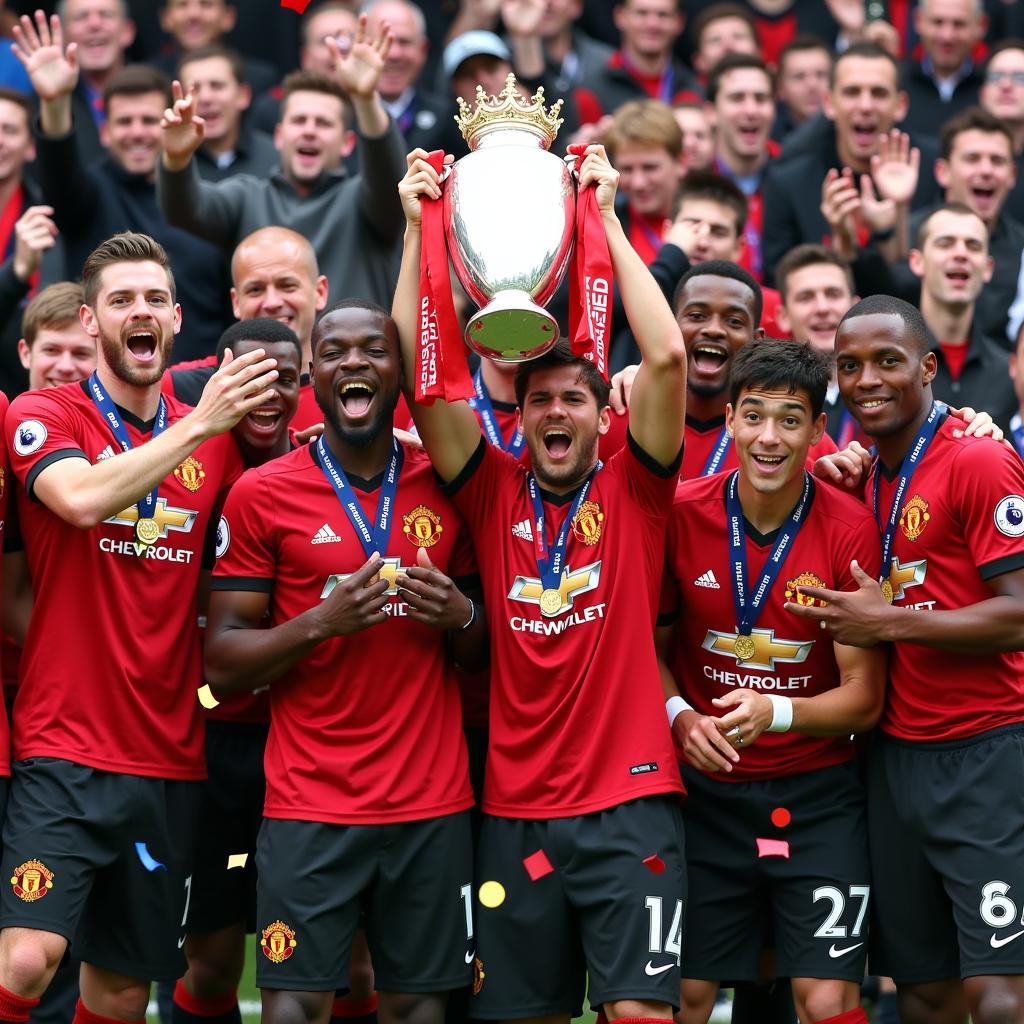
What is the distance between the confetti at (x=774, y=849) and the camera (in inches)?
230

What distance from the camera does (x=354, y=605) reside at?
555 cm

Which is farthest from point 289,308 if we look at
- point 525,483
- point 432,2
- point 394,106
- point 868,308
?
point 432,2

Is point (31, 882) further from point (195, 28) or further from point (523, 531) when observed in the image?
point (195, 28)

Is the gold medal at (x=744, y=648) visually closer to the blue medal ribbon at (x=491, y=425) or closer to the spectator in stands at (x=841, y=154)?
the blue medal ribbon at (x=491, y=425)

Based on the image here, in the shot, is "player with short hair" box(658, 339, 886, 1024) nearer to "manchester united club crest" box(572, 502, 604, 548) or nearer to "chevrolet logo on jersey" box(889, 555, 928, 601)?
"chevrolet logo on jersey" box(889, 555, 928, 601)

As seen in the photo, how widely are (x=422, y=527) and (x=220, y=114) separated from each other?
4552mm

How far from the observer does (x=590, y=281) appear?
18.1ft

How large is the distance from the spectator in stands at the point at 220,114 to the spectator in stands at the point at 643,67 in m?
2.13

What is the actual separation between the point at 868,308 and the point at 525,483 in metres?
1.26

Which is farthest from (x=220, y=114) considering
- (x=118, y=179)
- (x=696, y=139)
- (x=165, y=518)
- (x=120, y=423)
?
(x=165, y=518)

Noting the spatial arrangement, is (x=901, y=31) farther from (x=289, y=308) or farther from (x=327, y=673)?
(x=327, y=673)

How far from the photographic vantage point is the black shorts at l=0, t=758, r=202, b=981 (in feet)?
18.7

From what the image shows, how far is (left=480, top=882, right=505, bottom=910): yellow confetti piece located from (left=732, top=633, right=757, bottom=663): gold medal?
1.06 meters

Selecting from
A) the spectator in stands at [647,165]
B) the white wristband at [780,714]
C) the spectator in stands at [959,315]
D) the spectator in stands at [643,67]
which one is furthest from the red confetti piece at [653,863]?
the spectator in stands at [643,67]
